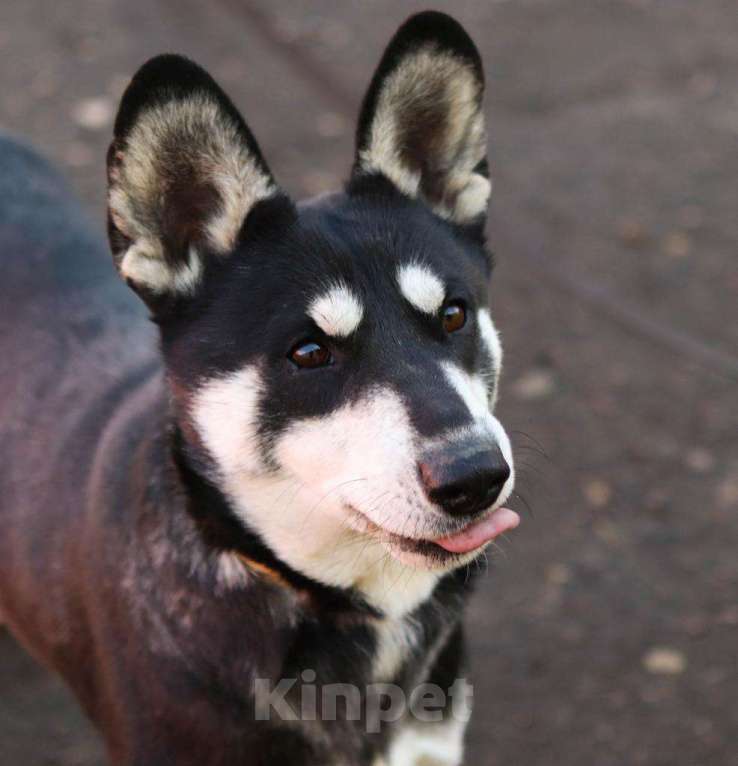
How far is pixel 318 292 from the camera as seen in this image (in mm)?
2396

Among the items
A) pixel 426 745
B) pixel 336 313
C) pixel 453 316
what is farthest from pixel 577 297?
pixel 336 313

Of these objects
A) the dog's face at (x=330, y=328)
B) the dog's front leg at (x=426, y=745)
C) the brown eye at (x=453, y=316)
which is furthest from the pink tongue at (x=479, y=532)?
the dog's front leg at (x=426, y=745)

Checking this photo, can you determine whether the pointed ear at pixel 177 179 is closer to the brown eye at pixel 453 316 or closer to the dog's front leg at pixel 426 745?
the brown eye at pixel 453 316

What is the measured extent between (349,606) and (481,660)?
1.27m

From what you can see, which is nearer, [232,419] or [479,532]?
[479,532]

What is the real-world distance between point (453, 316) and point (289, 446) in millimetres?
484

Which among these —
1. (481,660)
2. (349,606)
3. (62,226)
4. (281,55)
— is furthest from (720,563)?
(281,55)

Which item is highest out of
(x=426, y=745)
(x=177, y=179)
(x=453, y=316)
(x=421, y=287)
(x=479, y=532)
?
(x=177, y=179)

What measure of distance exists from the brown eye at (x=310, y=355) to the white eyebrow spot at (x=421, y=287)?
22 cm

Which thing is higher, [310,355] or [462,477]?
[310,355]

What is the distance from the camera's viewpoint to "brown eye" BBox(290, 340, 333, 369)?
2.37 m

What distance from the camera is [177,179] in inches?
98.6

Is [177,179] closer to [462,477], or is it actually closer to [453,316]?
[453,316]

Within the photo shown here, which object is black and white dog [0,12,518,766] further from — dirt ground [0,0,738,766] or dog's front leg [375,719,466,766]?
dirt ground [0,0,738,766]
